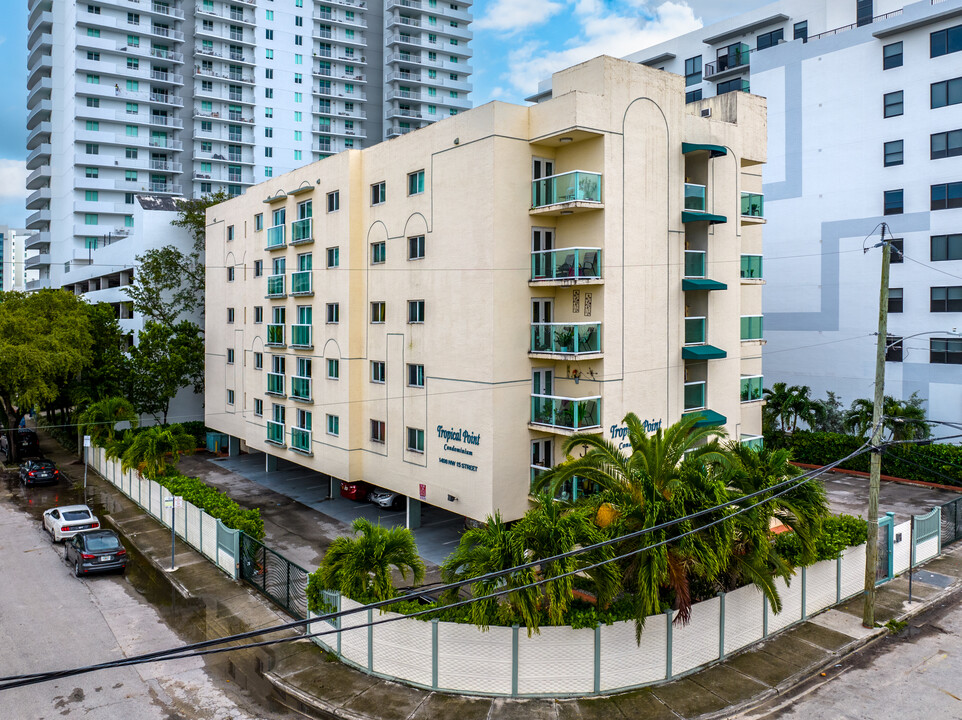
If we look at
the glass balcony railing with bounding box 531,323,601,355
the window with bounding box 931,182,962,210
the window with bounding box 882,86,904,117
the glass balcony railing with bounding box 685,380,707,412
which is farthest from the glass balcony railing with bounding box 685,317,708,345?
the window with bounding box 882,86,904,117

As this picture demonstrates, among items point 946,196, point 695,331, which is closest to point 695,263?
point 695,331

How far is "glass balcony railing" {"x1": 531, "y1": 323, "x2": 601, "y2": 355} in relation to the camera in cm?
2325

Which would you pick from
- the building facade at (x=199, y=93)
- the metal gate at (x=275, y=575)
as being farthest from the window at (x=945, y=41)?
the building facade at (x=199, y=93)

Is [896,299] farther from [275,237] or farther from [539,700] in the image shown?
[539,700]

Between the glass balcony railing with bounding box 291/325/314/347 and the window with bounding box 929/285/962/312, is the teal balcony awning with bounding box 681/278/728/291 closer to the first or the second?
the glass balcony railing with bounding box 291/325/314/347

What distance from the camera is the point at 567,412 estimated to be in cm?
2345

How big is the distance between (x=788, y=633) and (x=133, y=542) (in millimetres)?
22688

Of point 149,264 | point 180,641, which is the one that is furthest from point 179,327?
point 180,641

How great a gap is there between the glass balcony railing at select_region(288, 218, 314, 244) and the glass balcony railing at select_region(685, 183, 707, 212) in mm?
16471

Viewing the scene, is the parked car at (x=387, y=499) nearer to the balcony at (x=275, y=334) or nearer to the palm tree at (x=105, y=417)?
the balcony at (x=275, y=334)

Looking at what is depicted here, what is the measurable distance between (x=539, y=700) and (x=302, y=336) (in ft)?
72.7

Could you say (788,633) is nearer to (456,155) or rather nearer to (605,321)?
(605,321)

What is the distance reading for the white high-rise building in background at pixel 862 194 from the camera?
1559 inches

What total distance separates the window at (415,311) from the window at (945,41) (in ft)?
113
